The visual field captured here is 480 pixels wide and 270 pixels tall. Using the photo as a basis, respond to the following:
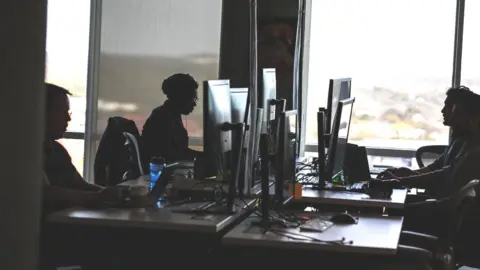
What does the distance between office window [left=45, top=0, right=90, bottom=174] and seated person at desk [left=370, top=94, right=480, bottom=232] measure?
3635mm

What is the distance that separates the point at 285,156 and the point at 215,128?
13.8 inches

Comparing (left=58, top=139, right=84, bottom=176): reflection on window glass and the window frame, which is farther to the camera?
(left=58, top=139, right=84, bottom=176): reflection on window glass

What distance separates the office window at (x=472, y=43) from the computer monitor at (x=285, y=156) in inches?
134

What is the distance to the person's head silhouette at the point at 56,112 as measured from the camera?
3.50 m

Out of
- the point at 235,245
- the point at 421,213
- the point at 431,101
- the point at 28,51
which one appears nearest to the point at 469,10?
the point at 431,101

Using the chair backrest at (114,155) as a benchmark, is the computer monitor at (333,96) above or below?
above

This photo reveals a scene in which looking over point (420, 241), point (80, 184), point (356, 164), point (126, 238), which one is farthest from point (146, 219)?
point (356, 164)

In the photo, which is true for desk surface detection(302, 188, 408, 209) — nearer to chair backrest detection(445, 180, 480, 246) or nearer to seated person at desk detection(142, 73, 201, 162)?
chair backrest detection(445, 180, 480, 246)

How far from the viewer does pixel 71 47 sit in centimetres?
703

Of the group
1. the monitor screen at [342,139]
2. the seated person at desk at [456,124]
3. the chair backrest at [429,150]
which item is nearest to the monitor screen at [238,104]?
the monitor screen at [342,139]

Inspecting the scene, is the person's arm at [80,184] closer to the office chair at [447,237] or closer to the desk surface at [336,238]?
the desk surface at [336,238]

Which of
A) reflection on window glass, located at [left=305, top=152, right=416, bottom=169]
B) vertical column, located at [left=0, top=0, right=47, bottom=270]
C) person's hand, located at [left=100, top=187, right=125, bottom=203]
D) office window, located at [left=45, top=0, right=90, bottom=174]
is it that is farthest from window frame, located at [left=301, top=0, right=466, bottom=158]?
vertical column, located at [left=0, top=0, right=47, bottom=270]

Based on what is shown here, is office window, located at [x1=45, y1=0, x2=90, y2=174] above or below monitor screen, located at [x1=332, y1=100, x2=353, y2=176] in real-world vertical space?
above

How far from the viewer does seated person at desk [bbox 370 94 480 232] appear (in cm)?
413
